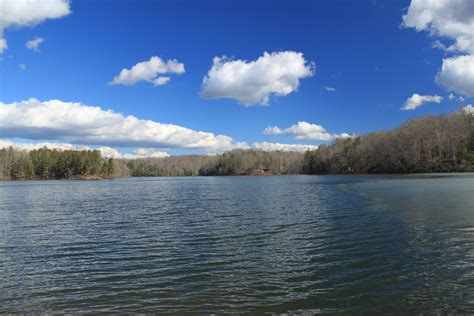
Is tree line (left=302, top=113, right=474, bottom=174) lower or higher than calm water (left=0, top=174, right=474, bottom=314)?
higher

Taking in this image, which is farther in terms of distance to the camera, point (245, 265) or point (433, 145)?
point (433, 145)

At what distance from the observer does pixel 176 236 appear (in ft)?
85.5

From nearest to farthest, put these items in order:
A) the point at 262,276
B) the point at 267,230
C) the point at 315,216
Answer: the point at 262,276 → the point at 267,230 → the point at 315,216

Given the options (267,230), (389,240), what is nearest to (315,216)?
(267,230)

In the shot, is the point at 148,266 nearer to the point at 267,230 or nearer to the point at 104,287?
the point at 104,287

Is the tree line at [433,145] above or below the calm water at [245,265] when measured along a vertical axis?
above

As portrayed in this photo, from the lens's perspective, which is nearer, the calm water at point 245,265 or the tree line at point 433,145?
the calm water at point 245,265

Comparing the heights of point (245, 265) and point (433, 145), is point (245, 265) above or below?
below

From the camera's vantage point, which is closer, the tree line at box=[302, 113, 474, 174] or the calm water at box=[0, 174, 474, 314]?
the calm water at box=[0, 174, 474, 314]

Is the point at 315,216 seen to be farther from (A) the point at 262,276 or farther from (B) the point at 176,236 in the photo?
(A) the point at 262,276

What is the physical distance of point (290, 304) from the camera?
41.7 feet

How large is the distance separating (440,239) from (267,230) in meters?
10.8

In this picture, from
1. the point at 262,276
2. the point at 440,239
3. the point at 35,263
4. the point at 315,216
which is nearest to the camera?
the point at 262,276

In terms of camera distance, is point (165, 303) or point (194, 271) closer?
point (165, 303)
